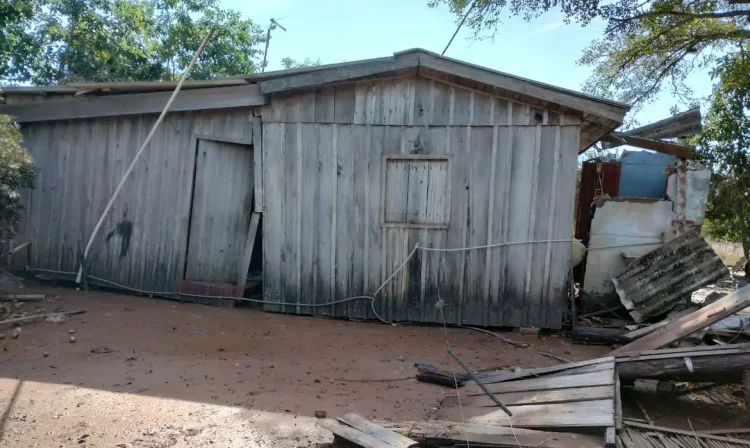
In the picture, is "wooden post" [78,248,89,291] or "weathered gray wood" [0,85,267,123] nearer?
"weathered gray wood" [0,85,267,123]

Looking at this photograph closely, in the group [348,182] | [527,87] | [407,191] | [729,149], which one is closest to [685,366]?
[527,87]

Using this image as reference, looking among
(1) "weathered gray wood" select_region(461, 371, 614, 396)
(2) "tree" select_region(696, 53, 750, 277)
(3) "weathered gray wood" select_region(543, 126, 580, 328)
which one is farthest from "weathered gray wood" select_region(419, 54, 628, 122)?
(2) "tree" select_region(696, 53, 750, 277)

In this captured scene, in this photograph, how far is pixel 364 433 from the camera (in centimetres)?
378

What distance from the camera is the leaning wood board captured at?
3994mm

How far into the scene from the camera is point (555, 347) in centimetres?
683

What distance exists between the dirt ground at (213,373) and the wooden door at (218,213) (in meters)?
0.77

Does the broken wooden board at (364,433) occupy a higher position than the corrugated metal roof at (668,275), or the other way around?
the corrugated metal roof at (668,275)

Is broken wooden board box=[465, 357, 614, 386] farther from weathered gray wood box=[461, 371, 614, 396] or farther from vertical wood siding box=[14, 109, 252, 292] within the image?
vertical wood siding box=[14, 109, 252, 292]

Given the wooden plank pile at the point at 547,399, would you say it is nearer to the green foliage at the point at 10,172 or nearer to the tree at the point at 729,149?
the green foliage at the point at 10,172

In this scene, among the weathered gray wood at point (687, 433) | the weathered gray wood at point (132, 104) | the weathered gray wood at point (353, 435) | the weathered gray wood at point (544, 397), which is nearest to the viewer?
the weathered gray wood at point (353, 435)

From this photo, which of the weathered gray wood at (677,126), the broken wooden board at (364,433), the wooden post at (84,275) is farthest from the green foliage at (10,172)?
the weathered gray wood at (677,126)

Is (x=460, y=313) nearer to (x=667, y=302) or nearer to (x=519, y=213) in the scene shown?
(x=519, y=213)

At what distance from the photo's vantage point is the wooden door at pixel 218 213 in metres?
8.35

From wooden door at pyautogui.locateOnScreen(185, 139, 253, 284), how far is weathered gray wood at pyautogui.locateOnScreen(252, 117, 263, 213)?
1.42 ft
